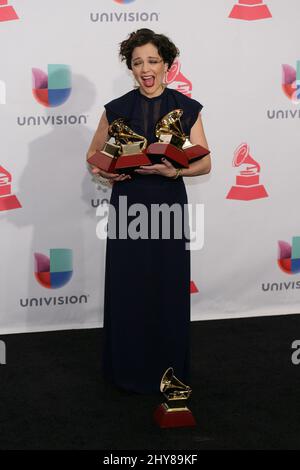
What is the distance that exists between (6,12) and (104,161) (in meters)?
1.47

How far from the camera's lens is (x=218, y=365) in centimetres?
386

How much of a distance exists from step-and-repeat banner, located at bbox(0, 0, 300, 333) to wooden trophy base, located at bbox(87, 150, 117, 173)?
1147 millimetres

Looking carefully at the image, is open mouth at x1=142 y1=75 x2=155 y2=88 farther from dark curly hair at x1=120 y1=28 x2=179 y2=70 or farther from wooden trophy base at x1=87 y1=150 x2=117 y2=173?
wooden trophy base at x1=87 y1=150 x2=117 y2=173

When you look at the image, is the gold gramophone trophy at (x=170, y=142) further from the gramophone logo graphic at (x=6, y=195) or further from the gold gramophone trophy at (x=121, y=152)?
the gramophone logo graphic at (x=6, y=195)

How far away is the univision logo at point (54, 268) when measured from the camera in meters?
4.47

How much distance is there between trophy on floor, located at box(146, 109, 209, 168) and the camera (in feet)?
10.2

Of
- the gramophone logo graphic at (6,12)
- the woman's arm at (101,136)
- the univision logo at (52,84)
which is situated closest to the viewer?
the woman's arm at (101,136)

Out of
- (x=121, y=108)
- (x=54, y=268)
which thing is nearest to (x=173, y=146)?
(x=121, y=108)

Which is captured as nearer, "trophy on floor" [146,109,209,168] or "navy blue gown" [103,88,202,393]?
"trophy on floor" [146,109,209,168]

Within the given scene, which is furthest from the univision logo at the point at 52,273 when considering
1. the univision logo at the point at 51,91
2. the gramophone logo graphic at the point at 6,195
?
the univision logo at the point at 51,91

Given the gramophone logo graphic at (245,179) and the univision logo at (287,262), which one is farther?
the univision logo at (287,262)

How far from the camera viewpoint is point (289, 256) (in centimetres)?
488

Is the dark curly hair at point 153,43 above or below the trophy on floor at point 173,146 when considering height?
above

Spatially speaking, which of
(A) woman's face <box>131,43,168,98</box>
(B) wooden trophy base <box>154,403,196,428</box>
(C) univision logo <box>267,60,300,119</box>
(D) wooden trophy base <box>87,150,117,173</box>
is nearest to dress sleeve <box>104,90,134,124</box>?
(A) woman's face <box>131,43,168,98</box>
